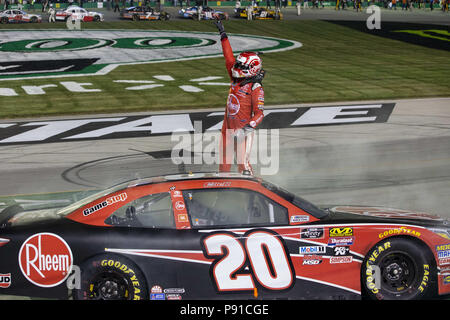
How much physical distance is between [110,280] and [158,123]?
11.9 meters

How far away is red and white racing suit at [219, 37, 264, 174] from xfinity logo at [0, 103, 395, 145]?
646 centimetres

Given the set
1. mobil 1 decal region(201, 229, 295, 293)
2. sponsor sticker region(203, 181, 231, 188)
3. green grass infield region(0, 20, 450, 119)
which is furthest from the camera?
green grass infield region(0, 20, 450, 119)

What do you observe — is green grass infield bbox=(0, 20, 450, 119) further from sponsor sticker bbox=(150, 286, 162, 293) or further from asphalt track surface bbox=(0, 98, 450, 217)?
sponsor sticker bbox=(150, 286, 162, 293)

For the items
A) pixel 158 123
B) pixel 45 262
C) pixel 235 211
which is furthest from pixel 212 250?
pixel 158 123

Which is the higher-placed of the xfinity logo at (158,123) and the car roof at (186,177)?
the car roof at (186,177)

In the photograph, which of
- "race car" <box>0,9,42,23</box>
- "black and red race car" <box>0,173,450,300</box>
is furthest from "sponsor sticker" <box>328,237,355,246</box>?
"race car" <box>0,9,42,23</box>

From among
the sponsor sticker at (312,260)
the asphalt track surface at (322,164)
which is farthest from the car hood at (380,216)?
the asphalt track surface at (322,164)

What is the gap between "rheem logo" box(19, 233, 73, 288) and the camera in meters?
6.42

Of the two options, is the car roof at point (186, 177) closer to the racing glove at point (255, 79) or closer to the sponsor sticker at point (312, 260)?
the sponsor sticker at point (312, 260)

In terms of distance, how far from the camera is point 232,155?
1040cm

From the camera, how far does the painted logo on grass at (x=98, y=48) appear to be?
28688 mm

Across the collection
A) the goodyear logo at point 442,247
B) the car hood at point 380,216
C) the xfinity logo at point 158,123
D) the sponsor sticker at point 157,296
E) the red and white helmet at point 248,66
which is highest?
the red and white helmet at point 248,66

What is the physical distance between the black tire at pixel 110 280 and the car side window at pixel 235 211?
30.7 inches

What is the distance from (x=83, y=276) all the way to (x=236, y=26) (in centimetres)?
3971
